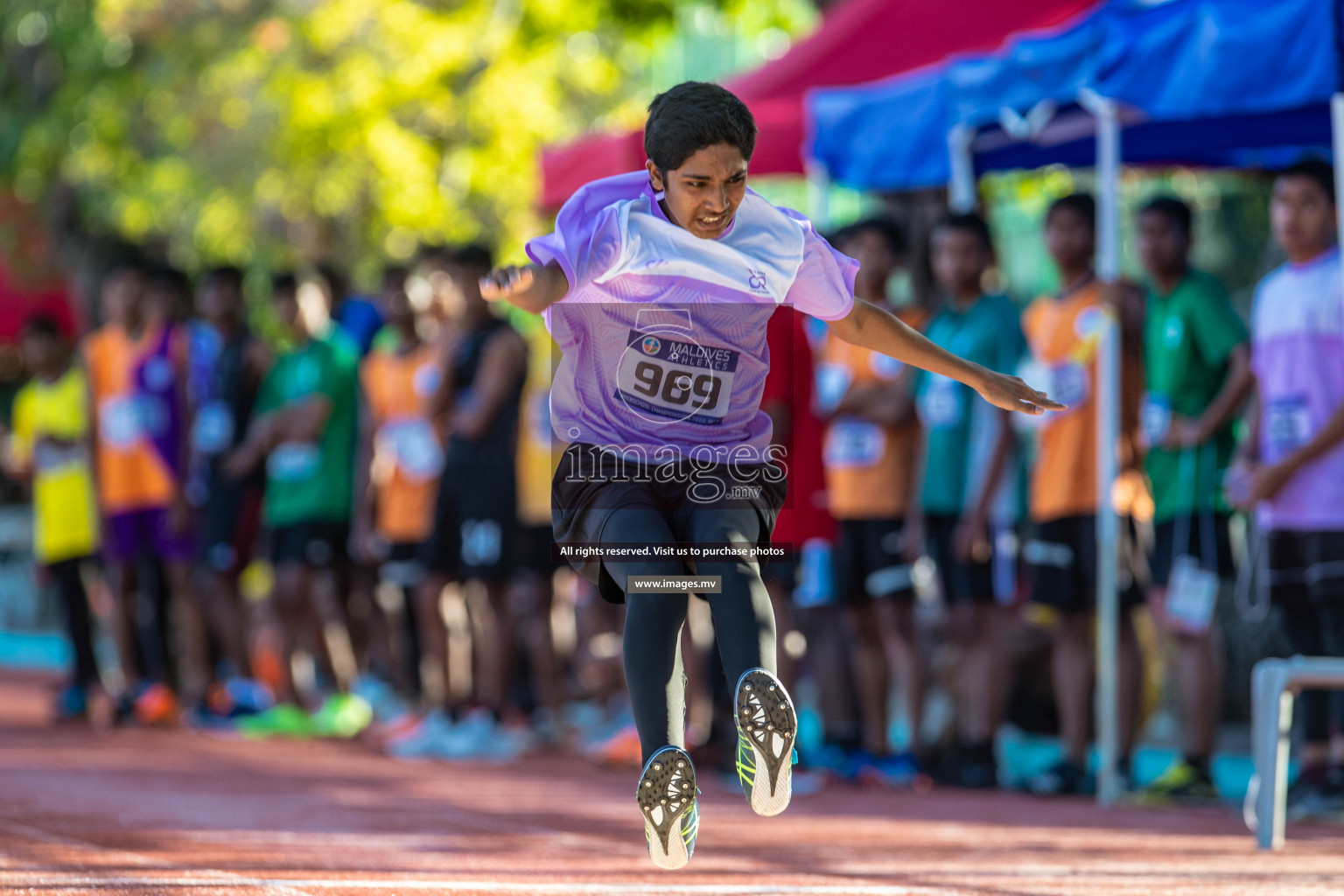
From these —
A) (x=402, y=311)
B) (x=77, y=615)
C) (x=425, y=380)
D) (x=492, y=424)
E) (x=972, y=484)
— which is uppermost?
(x=402, y=311)

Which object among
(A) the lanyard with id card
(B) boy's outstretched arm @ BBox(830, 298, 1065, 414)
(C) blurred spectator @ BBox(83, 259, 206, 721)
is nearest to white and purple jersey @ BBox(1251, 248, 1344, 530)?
(A) the lanyard with id card

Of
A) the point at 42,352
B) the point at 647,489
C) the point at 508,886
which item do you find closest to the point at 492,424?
the point at 42,352

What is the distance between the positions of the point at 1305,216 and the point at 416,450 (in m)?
4.82

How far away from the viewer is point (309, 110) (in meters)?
16.1

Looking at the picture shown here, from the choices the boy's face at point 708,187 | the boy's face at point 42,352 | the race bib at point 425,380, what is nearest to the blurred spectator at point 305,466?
the race bib at point 425,380

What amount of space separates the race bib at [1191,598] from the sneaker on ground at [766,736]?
343 cm

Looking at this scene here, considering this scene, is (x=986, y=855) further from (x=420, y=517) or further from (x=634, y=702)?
(x=420, y=517)

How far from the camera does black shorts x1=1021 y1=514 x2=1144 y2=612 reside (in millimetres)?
7465

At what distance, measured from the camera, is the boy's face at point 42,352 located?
10750 millimetres

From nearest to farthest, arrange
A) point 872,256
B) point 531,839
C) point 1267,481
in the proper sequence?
point 531,839
point 1267,481
point 872,256

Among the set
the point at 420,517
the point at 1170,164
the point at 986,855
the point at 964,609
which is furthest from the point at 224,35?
the point at 986,855

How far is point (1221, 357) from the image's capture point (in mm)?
7344

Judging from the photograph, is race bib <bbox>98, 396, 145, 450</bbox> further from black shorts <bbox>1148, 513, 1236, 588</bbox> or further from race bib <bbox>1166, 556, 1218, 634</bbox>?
race bib <bbox>1166, 556, 1218, 634</bbox>

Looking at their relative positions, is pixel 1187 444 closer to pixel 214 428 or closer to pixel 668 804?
pixel 668 804
